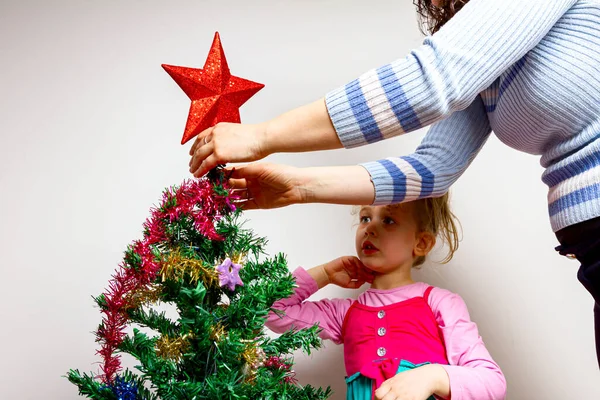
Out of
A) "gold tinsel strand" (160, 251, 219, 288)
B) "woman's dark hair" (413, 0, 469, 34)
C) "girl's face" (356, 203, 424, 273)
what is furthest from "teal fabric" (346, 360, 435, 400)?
"woman's dark hair" (413, 0, 469, 34)

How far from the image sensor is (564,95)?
746 mm

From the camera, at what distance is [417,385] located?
0.95 meters

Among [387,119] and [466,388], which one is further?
[466,388]

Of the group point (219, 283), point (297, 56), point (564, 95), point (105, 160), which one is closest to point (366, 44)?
point (297, 56)

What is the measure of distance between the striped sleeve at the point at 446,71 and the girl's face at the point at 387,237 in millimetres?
476

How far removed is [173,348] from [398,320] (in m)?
0.48

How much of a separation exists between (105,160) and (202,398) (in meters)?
0.76

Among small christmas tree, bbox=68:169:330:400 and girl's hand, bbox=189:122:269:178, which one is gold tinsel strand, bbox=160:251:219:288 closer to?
small christmas tree, bbox=68:169:330:400

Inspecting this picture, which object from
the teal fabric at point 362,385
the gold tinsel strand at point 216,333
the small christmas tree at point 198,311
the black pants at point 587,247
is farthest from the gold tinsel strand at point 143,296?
the black pants at point 587,247

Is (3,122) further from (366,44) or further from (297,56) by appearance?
(366,44)

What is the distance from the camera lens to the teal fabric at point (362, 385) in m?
1.04

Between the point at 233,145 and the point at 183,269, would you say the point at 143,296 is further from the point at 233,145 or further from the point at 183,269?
the point at 233,145

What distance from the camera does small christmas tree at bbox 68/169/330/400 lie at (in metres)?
0.76

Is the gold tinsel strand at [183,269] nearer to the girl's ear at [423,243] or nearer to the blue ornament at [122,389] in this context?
the blue ornament at [122,389]
